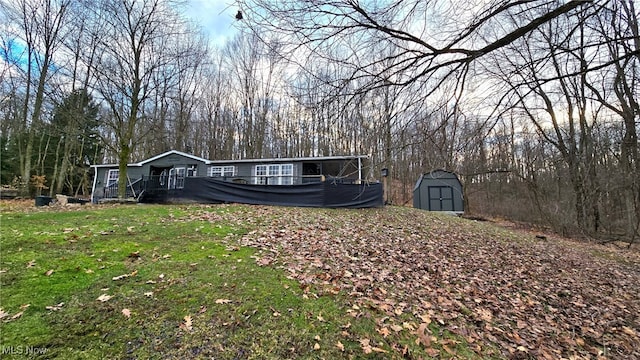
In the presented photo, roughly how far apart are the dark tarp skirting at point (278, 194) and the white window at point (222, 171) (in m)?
5.05

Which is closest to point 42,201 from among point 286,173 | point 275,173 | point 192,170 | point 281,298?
point 192,170

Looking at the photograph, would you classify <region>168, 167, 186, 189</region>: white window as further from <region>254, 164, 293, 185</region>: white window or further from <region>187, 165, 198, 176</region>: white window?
<region>254, 164, 293, 185</region>: white window

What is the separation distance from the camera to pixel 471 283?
481cm

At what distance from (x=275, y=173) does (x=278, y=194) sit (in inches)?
201

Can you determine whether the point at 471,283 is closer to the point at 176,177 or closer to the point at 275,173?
the point at 275,173

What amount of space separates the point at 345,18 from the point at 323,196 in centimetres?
937

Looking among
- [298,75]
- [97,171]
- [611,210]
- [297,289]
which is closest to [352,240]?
[297,289]

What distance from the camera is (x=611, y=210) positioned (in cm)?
1203

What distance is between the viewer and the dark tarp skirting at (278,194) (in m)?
11.6

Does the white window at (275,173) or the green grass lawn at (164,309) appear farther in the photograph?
the white window at (275,173)

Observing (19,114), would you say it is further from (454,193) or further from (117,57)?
(454,193)

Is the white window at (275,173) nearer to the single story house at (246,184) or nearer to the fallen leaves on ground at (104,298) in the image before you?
the single story house at (246,184)

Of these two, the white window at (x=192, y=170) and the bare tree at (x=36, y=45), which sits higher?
the bare tree at (x=36, y=45)

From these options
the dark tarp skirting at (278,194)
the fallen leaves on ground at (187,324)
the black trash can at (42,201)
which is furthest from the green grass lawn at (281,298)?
the black trash can at (42,201)
